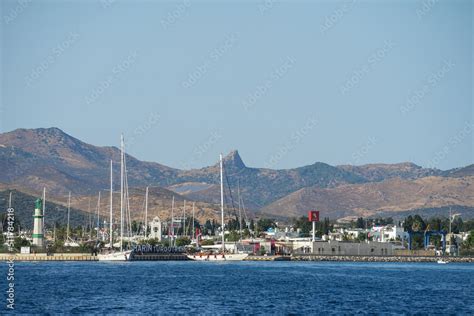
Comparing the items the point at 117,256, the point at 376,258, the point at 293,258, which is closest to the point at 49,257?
the point at 117,256

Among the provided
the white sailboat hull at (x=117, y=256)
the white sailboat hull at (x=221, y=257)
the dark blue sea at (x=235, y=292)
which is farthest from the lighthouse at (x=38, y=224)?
the dark blue sea at (x=235, y=292)

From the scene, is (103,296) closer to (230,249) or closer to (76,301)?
(76,301)

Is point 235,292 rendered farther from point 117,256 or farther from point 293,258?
point 293,258

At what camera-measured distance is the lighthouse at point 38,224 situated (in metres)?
173

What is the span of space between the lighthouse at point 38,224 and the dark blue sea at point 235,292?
4779 cm

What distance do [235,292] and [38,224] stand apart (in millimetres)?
94850

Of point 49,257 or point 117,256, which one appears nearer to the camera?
point 117,256

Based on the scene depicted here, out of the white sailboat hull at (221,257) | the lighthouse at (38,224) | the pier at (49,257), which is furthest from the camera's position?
the lighthouse at (38,224)

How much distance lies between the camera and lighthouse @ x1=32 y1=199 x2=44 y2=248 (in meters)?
173

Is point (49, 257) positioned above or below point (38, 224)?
below

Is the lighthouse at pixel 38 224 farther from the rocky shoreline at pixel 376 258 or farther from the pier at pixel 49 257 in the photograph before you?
the rocky shoreline at pixel 376 258

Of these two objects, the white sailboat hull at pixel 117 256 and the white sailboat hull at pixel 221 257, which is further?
the white sailboat hull at pixel 221 257

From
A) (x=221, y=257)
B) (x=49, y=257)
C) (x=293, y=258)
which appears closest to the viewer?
(x=49, y=257)

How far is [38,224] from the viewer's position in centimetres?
17662
